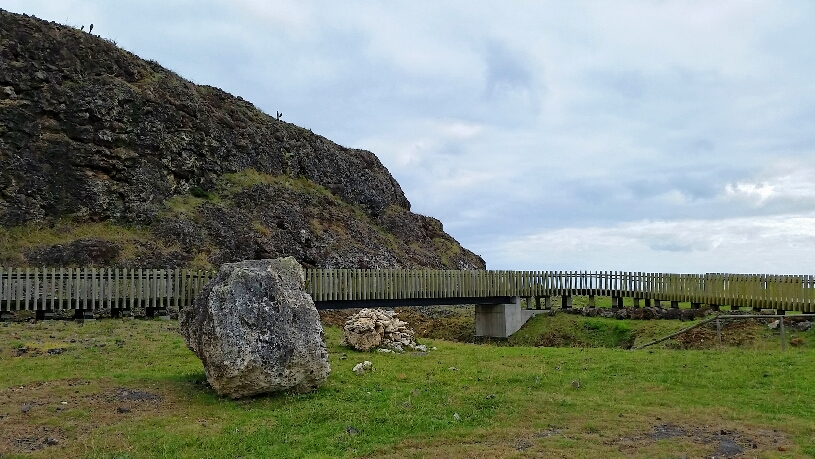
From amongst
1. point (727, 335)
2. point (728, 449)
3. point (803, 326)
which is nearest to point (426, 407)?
point (728, 449)

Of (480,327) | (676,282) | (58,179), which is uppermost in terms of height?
(58,179)

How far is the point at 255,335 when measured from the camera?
1391 cm

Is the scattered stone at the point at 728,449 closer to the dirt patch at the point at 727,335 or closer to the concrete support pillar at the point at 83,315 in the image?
the dirt patch at the point at 727,335

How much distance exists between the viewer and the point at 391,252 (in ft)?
160

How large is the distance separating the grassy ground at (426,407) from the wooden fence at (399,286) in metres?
5.77

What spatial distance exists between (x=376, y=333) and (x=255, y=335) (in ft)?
26.9

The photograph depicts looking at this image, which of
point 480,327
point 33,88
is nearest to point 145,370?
point 480,327

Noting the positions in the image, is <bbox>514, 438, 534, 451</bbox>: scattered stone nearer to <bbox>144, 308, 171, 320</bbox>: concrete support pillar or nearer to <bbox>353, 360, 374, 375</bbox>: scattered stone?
<bbox>353, 360, 374, 375</bbox>: scattered stone

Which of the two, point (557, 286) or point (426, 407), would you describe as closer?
point (426, 407)

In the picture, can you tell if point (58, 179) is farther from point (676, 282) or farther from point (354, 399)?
point (676, 282)

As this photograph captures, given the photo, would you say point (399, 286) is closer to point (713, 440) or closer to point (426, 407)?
point (426, 407)

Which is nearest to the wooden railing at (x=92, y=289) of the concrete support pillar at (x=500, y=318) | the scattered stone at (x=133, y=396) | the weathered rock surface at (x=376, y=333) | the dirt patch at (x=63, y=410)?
the weathered rock surface at (x=376, y=333)

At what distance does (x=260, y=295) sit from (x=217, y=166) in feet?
108

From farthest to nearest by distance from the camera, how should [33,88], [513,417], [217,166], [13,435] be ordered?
[217,166], [33,88], [513,417], [13,435]
